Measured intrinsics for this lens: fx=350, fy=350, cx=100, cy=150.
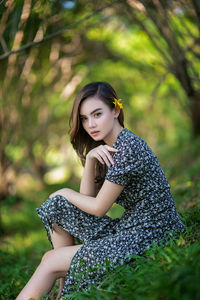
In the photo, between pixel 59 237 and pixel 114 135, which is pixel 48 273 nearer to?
pixel 59 237

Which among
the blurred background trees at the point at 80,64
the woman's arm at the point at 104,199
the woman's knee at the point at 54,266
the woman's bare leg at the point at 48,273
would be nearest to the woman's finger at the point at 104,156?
the woman's arm at the point at 104,199

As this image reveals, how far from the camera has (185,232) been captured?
2293 mm

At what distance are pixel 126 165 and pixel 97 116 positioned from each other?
0.41 m

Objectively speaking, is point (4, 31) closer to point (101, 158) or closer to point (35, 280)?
point (101, 158)

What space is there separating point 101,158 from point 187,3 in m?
2.30

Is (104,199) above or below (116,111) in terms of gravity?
below

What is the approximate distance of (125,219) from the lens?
2.31 m

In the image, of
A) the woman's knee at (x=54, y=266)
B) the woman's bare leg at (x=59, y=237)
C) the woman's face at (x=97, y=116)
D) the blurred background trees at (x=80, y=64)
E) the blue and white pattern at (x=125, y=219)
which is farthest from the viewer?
the blurred background trees at (x=80, y=64)

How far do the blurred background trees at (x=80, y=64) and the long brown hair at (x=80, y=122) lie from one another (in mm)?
1046

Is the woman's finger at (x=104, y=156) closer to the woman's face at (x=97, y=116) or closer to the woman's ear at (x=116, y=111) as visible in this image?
the woman's face at (x=97, y=116)

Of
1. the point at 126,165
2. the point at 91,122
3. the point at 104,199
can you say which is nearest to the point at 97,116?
the point at 91,122

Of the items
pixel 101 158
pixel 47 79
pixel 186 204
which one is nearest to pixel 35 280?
pixel 101 158

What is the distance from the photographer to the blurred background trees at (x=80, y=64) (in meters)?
3.81

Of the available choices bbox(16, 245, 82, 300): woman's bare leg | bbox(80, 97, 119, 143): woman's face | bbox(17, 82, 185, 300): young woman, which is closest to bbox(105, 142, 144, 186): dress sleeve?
bbox(17, 82, 185, 300): young woman
